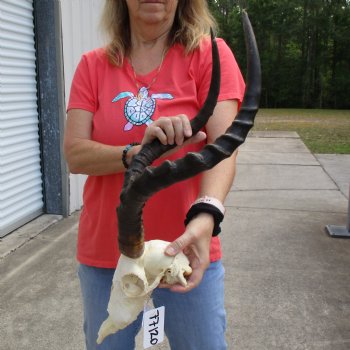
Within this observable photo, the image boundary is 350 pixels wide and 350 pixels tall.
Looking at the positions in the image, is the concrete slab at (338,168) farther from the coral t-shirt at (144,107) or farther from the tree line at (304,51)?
the tree line at (304,51)

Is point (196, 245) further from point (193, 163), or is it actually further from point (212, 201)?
point (193, 163)

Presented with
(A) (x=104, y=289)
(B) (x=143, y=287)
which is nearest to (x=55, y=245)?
(A) (x=104, y=289)

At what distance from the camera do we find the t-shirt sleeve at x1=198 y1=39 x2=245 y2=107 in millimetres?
1736

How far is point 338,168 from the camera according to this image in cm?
955

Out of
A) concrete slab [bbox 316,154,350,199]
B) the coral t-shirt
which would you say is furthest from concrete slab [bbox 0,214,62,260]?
concrete slab [bbox 316,154,350,199]

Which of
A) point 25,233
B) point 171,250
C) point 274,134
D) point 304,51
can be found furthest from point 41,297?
point 304,51

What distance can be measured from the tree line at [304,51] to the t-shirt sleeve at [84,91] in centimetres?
3464

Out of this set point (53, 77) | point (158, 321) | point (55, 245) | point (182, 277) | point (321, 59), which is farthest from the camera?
point (321, 59)

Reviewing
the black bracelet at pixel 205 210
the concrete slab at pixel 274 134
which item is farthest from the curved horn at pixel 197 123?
the concrete slab at pixel 274 134

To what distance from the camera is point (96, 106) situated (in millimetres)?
1860

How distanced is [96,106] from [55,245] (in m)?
3.44

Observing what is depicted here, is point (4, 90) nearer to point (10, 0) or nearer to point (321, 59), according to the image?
point (10, 0)

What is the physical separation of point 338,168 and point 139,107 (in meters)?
8.46

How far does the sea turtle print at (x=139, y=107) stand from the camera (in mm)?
1768
